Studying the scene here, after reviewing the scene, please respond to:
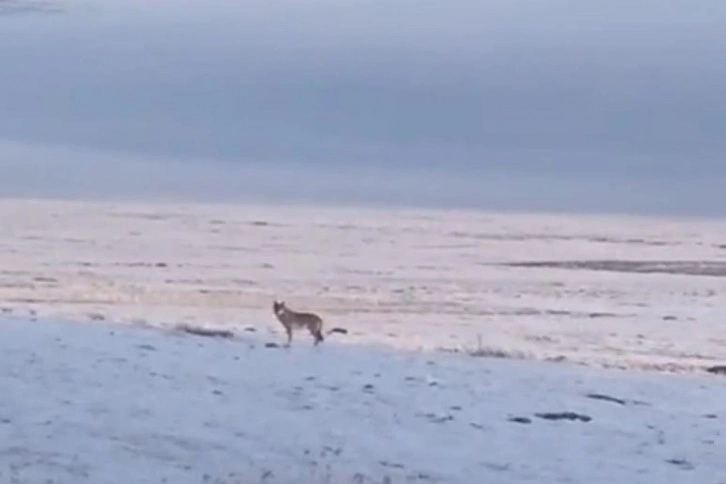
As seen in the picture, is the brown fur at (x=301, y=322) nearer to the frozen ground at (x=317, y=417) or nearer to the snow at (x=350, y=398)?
the snow at (x=350, y=398)

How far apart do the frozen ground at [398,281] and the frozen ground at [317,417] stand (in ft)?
18.5

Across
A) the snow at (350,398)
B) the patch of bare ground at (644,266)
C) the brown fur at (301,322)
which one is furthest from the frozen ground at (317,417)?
the patch of bare ground at (644,266)

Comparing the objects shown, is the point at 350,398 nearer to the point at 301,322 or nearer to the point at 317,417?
the point at 317,417

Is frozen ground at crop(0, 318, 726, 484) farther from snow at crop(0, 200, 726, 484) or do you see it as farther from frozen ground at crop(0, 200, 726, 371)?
frozen ground at crop(0, 200, 726, 371)

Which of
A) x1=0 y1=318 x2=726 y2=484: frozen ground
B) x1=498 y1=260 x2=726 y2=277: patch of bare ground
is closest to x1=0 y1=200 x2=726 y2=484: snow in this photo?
x1=0 y1=318 x2=726 y2=484: frozen ground

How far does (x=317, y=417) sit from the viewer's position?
663 inches

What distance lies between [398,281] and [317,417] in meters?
39.8

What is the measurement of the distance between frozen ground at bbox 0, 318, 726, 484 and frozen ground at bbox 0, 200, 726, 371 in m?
5.64

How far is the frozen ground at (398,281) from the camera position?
34688mm

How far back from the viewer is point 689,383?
70.8 feet

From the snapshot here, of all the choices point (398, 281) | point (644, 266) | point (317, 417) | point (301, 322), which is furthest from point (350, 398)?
point (644, 266)

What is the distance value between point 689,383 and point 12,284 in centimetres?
2818

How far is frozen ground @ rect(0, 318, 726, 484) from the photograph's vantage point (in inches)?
578

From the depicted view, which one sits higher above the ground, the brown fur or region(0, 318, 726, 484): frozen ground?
the brown fur
